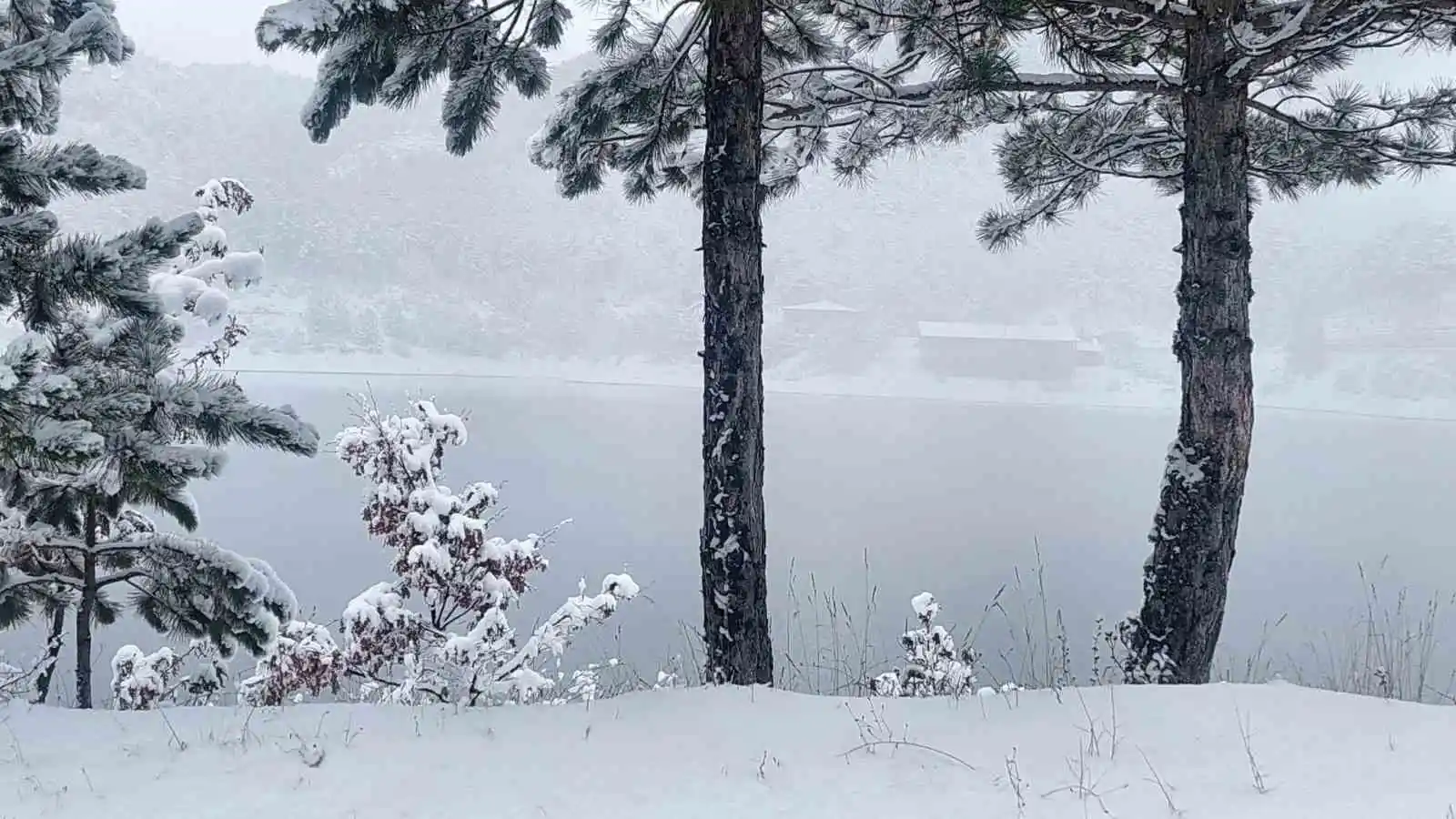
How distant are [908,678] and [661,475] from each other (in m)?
33.2

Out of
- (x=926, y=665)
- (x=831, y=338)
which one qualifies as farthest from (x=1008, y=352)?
(x=926, y=665)

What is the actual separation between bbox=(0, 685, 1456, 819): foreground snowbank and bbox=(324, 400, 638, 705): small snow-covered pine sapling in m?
3.53

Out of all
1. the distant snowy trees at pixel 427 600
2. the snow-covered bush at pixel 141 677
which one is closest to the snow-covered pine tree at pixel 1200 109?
the distant snowy trees at pixel 427 600

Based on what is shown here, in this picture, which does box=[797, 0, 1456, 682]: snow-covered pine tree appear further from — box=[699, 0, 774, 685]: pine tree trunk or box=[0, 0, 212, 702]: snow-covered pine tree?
box=[0, 0, 212, 702]: snow-covered pine tree

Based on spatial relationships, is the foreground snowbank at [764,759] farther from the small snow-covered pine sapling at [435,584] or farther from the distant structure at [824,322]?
the distant structure at [824,322]

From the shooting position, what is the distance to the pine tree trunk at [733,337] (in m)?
4.02

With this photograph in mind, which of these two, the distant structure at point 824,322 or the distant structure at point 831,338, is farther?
the distant structure at point 831,338

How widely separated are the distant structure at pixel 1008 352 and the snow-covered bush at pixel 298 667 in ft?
283

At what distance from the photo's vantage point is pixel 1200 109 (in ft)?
13.6

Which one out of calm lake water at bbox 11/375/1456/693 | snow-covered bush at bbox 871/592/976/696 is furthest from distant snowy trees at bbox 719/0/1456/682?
snow-covered bush at bbox 871/592/976/696

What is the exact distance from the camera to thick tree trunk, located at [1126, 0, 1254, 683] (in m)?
4.07

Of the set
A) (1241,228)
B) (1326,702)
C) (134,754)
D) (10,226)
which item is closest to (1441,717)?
(1326,702)

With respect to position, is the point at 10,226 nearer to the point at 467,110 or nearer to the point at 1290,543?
the point at 467,110

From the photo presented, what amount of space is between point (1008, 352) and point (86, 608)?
89624 millimetres
